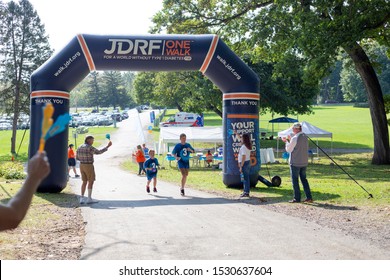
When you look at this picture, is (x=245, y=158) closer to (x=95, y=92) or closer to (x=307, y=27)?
(x=307, y=27)

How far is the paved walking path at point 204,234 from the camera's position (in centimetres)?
706

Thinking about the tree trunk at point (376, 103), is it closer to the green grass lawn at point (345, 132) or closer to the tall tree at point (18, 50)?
the green grass lawn at point (345, 132)

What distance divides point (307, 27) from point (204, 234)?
13.6 meters

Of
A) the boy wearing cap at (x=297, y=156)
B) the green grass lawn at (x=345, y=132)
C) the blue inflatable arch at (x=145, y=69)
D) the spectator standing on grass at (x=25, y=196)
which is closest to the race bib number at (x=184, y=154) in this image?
the blue inflatable arch at (x=145, y=69)

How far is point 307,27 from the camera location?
19.9 m

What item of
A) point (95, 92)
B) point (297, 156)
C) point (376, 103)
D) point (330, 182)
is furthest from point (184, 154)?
point (95, 92)

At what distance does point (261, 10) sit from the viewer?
2353cm

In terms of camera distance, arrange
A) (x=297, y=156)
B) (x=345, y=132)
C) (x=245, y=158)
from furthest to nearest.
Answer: (x=345, y=132) → (x=245, y=158) → (x=297, y=156)

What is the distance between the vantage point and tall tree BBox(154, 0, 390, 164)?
19250 millimetres

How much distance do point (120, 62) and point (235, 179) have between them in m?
4.66

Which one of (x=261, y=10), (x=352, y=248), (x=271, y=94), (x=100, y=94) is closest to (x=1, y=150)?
(x=271, y=94)

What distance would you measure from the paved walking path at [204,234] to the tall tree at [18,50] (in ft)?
113

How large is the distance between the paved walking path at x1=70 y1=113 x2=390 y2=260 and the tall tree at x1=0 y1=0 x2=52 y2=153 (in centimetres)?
3452

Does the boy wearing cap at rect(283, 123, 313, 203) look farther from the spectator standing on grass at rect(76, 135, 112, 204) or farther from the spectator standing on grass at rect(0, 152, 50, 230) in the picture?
the spectator standing on grass at rect(0, 152, 50, 230)
